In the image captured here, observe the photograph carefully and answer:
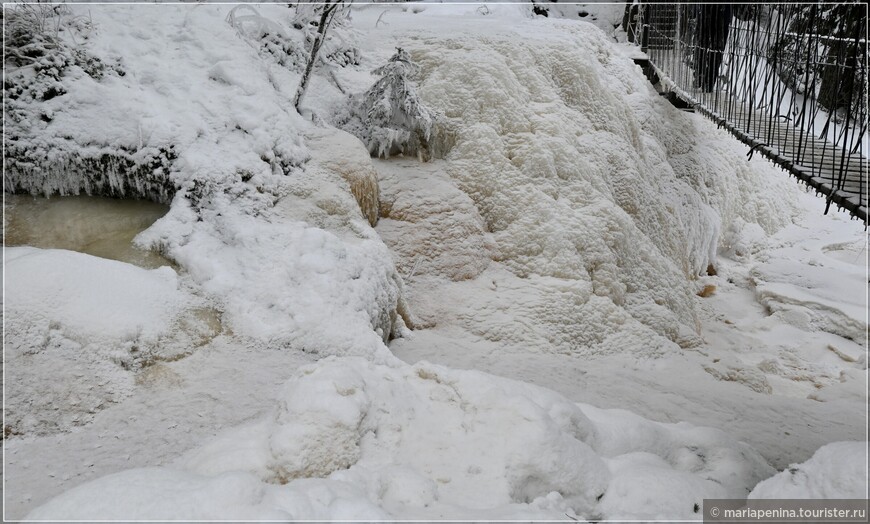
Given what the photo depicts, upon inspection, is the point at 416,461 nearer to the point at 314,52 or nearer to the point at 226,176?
the point at 226,176

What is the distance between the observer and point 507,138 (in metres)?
6.21

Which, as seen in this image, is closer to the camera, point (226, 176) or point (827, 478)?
point (827, 478)

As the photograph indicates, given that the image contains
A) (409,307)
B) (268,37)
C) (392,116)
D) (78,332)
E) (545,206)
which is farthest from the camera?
(268,37)

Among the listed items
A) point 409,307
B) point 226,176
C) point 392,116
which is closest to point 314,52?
point 392,116

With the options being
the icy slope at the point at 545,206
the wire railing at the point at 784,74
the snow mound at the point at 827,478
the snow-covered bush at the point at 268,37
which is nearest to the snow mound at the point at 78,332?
the icy slope at the point at 545,206

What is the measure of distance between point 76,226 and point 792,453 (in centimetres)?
506

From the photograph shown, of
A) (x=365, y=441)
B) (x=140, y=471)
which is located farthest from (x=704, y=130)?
(x=140, y=471)

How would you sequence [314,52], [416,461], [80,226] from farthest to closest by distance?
[314,52]
[80,226]
[416,461]

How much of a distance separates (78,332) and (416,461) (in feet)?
6.59

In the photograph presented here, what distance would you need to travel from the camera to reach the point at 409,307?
4977 mm

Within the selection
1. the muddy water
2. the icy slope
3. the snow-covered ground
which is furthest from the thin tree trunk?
the muddy water

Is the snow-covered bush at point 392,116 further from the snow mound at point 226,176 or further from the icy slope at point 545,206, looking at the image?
the snow mound at point 226,176

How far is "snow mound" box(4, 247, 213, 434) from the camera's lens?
277 cm

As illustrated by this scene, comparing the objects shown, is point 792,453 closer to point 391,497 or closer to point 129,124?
point 391,497
